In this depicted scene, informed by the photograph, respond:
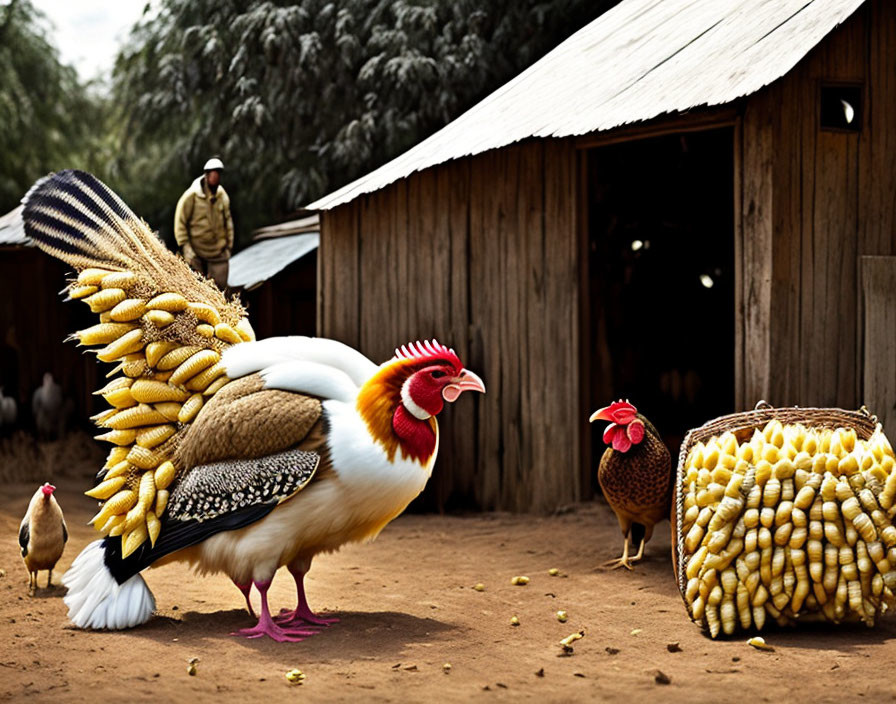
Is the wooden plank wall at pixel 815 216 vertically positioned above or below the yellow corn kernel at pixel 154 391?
above

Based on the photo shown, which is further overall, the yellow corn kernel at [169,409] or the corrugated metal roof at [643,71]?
the corrugated metal roof at [643,71]

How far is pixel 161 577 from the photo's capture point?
666cm

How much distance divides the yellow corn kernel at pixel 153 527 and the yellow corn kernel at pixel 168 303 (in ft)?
2.97

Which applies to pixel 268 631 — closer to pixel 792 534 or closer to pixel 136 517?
pixel 136 517

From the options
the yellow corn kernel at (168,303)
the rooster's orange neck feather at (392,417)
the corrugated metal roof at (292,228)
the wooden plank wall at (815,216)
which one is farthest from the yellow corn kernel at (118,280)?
the corrugated metal roof at (292,228)

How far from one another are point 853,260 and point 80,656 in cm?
478

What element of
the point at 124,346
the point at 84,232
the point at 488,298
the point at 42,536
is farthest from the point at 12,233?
the point at 124,346

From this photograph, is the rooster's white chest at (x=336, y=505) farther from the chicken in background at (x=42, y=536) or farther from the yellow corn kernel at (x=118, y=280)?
the chicken in background at (x=42, y=536)

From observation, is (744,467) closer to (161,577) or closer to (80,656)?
(80,656)

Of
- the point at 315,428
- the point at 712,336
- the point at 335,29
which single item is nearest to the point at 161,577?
the point at 315,428

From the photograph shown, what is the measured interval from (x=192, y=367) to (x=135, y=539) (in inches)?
30.9

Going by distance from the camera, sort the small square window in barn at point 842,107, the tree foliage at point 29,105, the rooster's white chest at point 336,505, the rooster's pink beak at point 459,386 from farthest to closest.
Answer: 1. the tree foliage at point 29,105
2. the small square window in barn at point 842,107
3. the rooster's pink beak at point 459,386
4. the rooster's white chest at point 336,505

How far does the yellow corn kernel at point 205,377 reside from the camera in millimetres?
5363

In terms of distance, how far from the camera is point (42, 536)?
6309 mm
